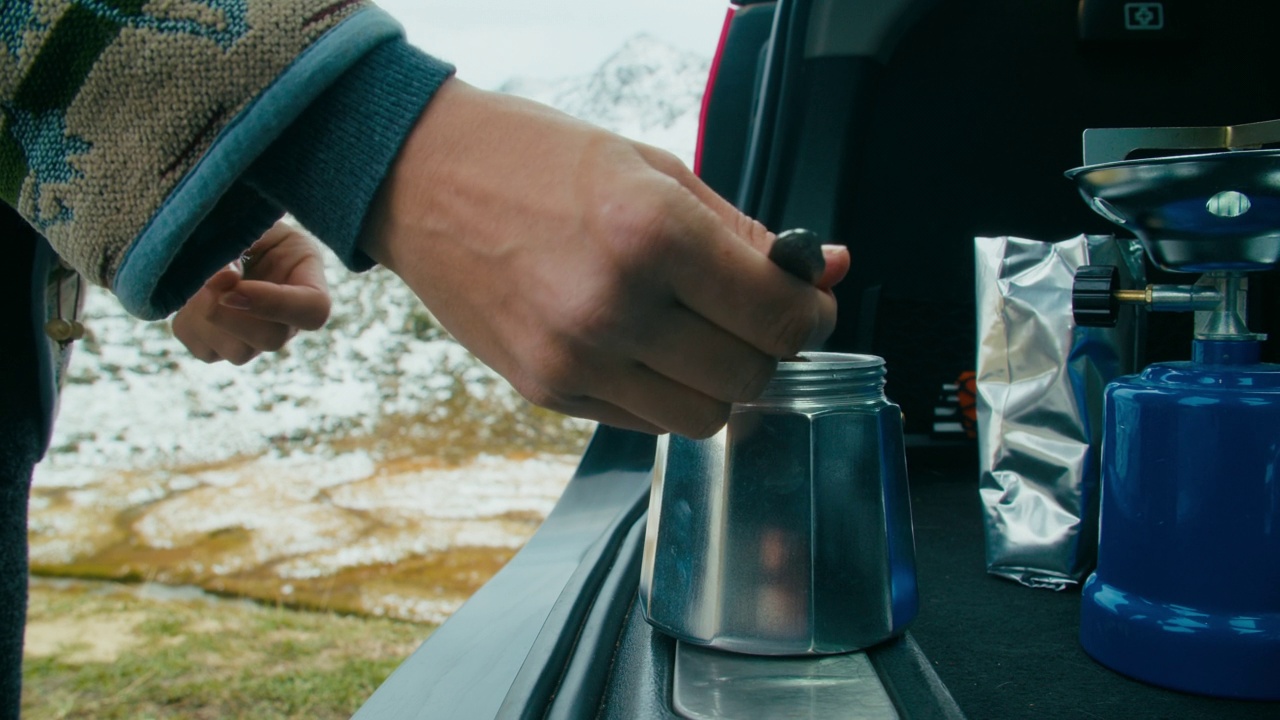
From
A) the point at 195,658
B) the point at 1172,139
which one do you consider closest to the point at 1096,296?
the point at 1172,139

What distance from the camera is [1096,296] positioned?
571 mm

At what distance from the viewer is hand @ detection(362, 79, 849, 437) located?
1.04 feet

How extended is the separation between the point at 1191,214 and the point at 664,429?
14.5 inches

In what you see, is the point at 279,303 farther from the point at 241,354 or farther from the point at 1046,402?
the point at 1046,402

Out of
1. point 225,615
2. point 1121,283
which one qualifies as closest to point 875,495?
point 1121,283

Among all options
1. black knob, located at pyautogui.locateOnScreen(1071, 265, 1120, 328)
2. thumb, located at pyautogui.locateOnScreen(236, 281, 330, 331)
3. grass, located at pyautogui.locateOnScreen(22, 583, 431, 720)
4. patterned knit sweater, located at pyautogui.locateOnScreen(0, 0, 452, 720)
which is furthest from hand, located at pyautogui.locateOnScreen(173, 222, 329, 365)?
grass, located at pyautogui.locateOnScreen(22, 583, 431, 720)

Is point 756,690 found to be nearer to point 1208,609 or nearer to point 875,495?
point 875,495

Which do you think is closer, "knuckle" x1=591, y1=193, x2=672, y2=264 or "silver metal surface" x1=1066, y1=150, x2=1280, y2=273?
"knuckle" x1=591, y1=193, x2=672, y2=264

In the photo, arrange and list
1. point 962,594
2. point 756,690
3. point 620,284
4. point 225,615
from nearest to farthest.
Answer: point 620,284, point 756,690, point 962,594, point 225,615

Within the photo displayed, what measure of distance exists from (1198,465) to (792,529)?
0.24 meters

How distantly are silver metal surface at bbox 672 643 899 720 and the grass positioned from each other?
1.71 metres

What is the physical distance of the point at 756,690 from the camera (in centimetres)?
47

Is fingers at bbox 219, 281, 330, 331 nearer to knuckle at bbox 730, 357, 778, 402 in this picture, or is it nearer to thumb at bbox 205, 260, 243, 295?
thumb at bbox 205, 260, 243, 295

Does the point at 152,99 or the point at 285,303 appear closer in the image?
the point at 152,99
